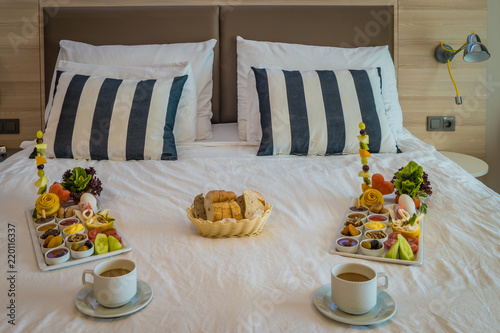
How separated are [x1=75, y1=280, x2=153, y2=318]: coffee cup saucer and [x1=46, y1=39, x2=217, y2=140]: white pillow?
1566 millimetres

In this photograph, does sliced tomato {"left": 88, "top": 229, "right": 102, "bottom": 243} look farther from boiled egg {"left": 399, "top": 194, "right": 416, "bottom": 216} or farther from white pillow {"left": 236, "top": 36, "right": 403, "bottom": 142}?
white pillow {"left": 236, "top": 36, "right": 403, "bottom": 142}

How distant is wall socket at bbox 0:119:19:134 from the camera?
9.82 ft

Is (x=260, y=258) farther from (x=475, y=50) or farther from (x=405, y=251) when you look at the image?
(x=475, y=50)

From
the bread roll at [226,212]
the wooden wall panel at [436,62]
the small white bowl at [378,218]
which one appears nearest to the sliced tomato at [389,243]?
the small white bowl at [378,218]

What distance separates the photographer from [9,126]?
3.00m

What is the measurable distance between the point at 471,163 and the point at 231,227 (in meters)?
1.83

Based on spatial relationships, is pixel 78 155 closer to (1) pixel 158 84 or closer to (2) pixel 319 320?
(1) pixel 158 84

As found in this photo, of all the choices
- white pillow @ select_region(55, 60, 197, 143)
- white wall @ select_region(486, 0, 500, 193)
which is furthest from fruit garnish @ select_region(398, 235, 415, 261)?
white wall @ select_region(486, 0, 500, 193)

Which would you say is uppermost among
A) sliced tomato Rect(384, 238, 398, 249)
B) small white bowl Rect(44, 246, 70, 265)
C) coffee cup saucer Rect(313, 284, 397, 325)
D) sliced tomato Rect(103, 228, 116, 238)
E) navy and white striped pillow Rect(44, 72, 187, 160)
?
navy and white striped pillow Rect(44, 72, 187, 160)

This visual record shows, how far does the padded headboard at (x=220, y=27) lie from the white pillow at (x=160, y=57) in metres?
0.13

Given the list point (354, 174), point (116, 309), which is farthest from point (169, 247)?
point (354, 174)

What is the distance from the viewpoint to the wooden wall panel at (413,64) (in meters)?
2.96

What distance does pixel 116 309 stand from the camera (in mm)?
1075

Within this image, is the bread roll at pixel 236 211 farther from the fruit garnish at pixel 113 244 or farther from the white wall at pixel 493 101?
the white wall at pixel 493 101
